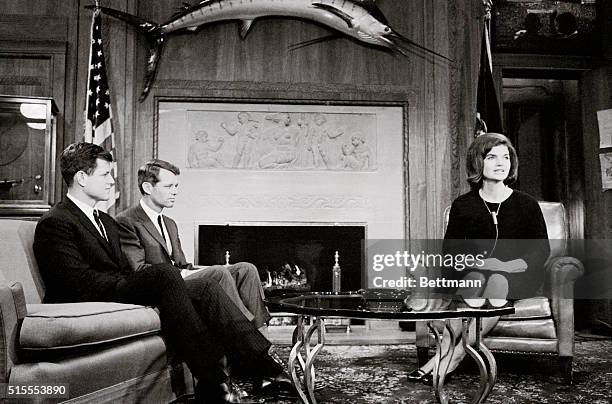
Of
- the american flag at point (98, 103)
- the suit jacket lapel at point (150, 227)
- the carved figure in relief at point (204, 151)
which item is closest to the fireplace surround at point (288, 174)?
the carved figure in relief at point (204, 151)

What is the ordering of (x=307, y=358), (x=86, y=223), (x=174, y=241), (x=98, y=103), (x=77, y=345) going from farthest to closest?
(x=98, y=103) < (x=174, y=241) < (x=86, y=223) < (x=307, y=358) < (x=77, y=345)

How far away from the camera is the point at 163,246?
2975 mm

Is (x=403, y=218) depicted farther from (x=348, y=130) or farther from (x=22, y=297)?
(x=22, y=297)

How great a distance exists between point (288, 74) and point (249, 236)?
4.44 ft

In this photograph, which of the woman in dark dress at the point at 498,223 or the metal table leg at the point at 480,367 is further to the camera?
the woman in dark dress at the point at 498,223

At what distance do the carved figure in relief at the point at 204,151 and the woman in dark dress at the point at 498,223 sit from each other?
7.94ft

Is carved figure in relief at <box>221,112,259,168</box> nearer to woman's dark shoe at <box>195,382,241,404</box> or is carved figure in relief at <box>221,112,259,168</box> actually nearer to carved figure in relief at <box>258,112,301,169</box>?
carved figure in relief at <box>258,112,301,169</box>

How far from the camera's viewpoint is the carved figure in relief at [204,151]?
5004mm

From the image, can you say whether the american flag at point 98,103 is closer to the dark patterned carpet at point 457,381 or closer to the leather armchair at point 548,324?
the dark patterned carpet at point 457,381

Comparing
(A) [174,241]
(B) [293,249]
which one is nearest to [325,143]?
(B) [293,249]

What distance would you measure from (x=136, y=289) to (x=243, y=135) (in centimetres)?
279

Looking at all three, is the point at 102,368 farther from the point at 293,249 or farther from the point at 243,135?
the point at 243,135

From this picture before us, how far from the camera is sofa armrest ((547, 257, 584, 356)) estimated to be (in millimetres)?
2928

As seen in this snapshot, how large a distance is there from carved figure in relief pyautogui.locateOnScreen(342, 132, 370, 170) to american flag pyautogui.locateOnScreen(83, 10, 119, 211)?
182 centimetres
